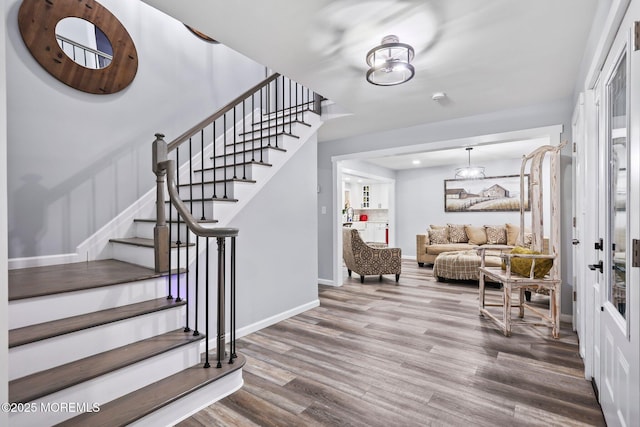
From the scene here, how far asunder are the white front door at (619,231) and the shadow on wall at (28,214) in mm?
3811

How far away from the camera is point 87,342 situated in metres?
1.76

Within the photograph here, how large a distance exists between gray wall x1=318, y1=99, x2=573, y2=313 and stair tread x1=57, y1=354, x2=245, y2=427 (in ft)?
10.6

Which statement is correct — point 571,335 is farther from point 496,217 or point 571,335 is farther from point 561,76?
point 496,217

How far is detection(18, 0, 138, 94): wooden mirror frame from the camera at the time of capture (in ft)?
8.57

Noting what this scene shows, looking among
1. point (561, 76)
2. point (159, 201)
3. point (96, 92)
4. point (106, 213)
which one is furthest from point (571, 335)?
point (96, 92)

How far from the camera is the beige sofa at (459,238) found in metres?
6.75

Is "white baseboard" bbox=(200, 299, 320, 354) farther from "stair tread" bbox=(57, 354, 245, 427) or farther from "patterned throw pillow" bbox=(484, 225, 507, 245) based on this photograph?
"patterned throw pillow" bbox=(484, 225, 507, 245)

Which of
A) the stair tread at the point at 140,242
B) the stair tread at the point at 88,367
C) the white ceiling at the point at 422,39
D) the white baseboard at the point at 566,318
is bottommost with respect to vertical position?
the white baseboard at the point at 566,318

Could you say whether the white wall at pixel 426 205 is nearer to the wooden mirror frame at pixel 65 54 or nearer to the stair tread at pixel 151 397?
the wooden mirror frame at pixel 65 54

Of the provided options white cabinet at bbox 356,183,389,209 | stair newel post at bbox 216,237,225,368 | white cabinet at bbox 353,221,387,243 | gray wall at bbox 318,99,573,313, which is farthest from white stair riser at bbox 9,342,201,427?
white cabinet at bbox 356,183,389,209

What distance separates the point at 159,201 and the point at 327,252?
3234mm

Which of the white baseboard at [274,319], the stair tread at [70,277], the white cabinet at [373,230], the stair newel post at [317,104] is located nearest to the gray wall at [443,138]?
the stair newel post at [317,104]

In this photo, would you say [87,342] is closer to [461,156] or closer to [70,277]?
[70,277]

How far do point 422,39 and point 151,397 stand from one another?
284cm
